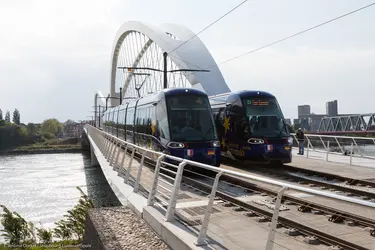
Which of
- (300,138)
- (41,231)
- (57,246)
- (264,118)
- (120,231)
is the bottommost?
(41,231)

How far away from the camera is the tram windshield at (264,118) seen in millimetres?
15391

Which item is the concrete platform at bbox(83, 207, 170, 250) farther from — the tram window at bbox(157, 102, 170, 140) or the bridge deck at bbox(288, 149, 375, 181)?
the bridge deck at bbox(288, 149, 375, 181)

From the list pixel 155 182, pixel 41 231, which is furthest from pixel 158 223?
pixel 41 231

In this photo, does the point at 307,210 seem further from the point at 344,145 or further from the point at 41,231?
the point at 344,145

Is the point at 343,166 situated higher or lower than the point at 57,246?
higher

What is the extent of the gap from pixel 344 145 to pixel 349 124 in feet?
84.0

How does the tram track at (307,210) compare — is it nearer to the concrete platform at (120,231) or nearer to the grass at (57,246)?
the concrete platform at (120,231)

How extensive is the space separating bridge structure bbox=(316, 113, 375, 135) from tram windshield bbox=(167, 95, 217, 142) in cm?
2389

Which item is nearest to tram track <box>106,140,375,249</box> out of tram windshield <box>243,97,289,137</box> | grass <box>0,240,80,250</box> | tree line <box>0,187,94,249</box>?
tram windshield <box>243,97,289,137</box>

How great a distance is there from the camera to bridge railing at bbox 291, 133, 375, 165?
16.6 meters

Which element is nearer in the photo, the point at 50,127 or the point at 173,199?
the point at 173,199

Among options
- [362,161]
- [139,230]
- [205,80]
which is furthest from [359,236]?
[205,80]

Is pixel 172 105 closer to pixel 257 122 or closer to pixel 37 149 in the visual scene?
pixel 257 122

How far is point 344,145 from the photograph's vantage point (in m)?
18.9
